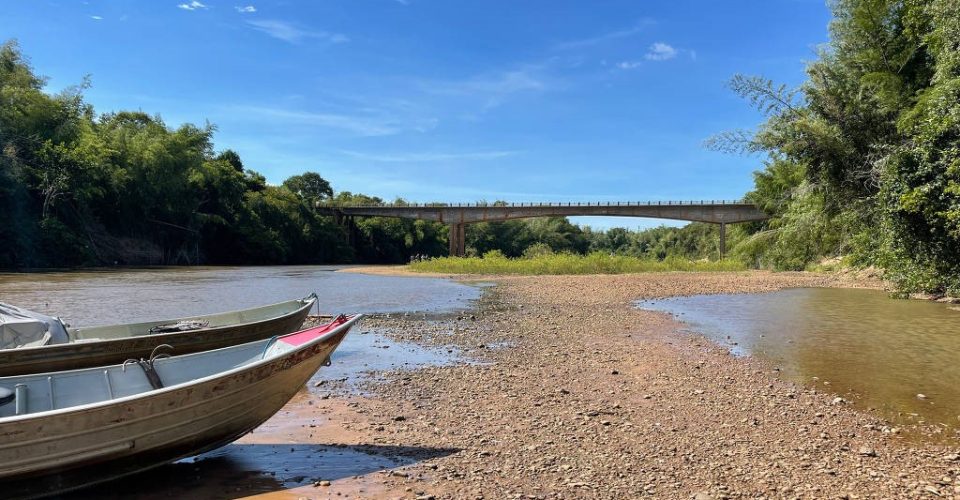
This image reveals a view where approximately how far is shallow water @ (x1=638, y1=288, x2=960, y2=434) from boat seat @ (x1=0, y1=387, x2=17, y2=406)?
908cm

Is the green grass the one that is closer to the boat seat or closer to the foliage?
the foliage

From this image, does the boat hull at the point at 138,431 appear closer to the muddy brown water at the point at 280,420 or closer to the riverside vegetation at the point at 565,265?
the muddy brown water at the point at 280,420

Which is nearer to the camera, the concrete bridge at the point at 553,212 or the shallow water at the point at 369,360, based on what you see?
the shallow water at the point at 369,360

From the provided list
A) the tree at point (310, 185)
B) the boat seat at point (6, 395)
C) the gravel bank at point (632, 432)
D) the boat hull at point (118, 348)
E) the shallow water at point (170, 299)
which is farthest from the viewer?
the tree at point (310, 185)

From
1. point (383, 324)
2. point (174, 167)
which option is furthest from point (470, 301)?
point (174, 167)

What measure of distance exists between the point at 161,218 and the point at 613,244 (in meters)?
103

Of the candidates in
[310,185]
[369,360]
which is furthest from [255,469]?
[310,185]

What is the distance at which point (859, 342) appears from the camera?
11633 mm

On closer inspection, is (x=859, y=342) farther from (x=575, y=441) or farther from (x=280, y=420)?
(x=280, y=420)

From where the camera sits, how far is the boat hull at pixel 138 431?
14.2 ft

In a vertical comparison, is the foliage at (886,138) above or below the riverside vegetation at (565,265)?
above

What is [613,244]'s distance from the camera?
459ft

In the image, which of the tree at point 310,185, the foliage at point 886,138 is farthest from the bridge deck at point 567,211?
the foliage at point 886,138

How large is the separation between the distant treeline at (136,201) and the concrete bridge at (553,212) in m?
12.7
